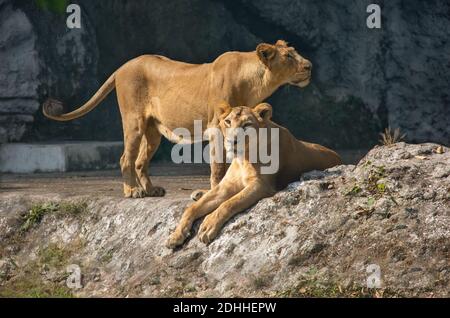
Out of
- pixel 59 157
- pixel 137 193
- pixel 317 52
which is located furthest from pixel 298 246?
pixel 317 52

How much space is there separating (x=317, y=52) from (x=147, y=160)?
6.70 metres

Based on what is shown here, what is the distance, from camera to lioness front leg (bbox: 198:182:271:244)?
8691 mm

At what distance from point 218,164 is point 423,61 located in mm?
7664

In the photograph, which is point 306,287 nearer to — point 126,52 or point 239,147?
point 239,147

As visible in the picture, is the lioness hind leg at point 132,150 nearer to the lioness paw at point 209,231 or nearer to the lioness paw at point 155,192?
the lioness paw at point 155,192

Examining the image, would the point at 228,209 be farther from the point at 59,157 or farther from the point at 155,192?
the point at 59,157

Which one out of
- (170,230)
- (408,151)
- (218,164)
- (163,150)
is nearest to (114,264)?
(170,230)

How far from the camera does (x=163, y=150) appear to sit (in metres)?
16.4

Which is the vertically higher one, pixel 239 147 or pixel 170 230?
pixel 239 147

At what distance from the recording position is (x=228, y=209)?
28.7ft

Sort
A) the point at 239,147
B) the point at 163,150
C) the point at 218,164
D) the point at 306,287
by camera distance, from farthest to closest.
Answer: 1. the point at 163,150
2. the point at 218,164
3. the point at 239,147
4. the point at 306,287

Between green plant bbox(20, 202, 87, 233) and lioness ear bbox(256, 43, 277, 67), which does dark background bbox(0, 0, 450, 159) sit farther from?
lioness ear bbox(256, 43, 277, 67)

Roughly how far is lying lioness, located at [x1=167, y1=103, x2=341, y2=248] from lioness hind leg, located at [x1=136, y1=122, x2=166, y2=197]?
1405mm

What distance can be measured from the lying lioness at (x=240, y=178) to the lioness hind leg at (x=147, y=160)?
1.40 m
